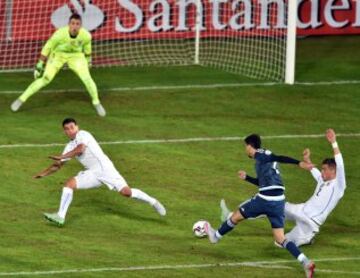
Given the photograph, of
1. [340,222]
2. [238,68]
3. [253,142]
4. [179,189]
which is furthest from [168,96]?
[253,142]

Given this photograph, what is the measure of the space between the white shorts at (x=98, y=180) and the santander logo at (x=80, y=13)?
12.7 meters

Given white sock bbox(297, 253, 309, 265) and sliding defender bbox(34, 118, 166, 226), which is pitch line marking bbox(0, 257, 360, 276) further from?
sliding defender bbox(34, 118, 166, 226)

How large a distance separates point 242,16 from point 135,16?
2.61 metres

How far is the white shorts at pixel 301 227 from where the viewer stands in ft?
91.7

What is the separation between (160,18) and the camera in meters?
41.8

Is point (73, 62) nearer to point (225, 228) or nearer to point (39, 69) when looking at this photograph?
point (39, 69)

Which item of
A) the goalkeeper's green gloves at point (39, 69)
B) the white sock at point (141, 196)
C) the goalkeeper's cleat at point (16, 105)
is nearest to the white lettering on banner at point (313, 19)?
the goalkeeper's cleat at point (16, 105)

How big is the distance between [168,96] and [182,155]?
4.78 metres

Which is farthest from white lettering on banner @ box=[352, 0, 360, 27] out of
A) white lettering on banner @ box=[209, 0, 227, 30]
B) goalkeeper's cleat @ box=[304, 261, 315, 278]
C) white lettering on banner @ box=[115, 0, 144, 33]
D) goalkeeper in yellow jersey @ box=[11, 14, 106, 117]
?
goalkeeper's cleat @ box=[304, 261, 315, 278]

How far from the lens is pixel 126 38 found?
41.7m

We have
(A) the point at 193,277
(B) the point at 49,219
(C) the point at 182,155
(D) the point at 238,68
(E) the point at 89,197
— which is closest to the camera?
(A) the point at 193,277

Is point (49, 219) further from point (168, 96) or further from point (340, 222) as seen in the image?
point (168, 96)


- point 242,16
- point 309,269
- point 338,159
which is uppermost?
point 338,159

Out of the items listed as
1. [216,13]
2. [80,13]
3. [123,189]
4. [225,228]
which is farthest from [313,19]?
[225,228]
